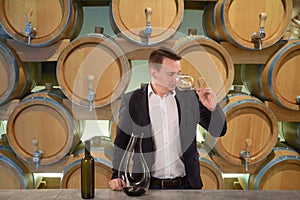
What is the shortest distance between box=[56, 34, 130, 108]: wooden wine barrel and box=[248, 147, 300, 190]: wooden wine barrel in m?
1.15

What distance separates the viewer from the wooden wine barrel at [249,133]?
2.43 metres

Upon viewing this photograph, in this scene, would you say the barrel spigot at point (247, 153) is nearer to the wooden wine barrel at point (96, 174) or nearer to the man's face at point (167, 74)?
the man's face at point (167, 74)

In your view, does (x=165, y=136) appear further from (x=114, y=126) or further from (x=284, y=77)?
(x=284, y=77)

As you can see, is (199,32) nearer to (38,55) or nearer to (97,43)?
(97,43)

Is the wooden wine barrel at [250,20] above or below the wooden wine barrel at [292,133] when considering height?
above

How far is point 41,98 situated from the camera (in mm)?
2412

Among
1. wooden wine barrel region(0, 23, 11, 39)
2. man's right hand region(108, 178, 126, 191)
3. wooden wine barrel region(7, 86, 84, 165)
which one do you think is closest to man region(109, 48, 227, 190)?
man's right hand region(108, 178, 126, 191)

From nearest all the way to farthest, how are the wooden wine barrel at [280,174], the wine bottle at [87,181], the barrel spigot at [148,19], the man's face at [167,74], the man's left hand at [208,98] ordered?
the wine bottle at [87,181] → the man's left hand at [208,98] → the man's face at [167,74] → the barrel spigot at [148,19] → the wooden wine barrel at [280,174]

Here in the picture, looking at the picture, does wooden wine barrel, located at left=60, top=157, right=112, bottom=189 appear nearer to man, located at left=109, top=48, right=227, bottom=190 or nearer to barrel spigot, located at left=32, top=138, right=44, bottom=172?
barrel spigot, located at left=32, top=138, right=44, bottom=172

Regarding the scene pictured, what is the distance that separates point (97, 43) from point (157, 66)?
1.54 feet

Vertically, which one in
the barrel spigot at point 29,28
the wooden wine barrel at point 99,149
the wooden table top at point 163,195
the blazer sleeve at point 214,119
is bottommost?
the wooden wine barrel at point 99,149

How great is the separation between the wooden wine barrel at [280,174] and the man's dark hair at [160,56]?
1.02m

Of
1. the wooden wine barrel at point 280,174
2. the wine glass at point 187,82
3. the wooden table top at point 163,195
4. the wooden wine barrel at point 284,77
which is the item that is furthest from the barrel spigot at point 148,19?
the wooden wine barrel at point 280,174

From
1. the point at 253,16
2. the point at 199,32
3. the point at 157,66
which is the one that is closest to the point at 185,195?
the point at 157,66
